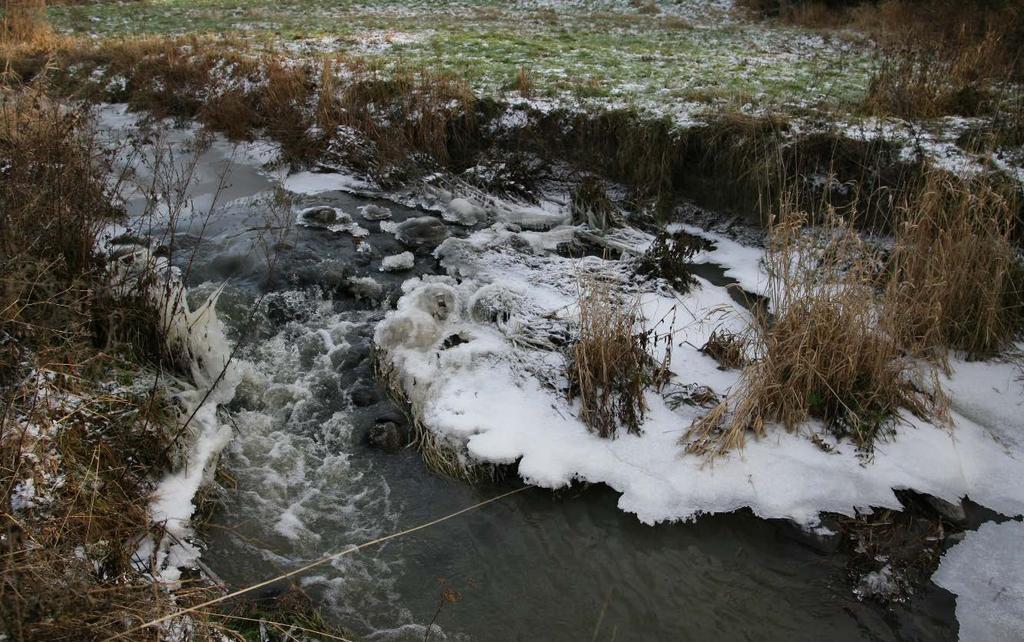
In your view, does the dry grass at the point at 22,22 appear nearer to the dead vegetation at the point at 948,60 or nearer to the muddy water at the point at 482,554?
A: the muddy water at the point at 482,554

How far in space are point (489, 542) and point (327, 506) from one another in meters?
0.97

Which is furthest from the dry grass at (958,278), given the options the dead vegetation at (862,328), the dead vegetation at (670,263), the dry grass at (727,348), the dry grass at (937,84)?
the dry grass at (937,84)

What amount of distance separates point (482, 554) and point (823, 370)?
238 centimetres

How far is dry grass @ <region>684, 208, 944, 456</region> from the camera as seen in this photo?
401cm

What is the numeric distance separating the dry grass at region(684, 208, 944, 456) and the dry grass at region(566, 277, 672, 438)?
431 millimetres

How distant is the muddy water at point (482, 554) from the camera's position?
3.20 m

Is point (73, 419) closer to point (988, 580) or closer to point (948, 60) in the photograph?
point (988, 580)

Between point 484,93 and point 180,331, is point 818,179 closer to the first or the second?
point 484,93

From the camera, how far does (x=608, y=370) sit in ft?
14.1

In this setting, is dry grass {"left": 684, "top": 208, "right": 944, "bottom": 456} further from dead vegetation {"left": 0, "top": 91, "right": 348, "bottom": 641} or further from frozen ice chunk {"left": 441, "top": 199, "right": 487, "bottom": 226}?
frozen ice chunk {"left": 441, "top": 199, "right": 487, "bottom": 226}

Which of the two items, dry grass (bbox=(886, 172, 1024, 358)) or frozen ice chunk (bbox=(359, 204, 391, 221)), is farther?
frozen ice chunk (bbox=(359, 204, 391, 221))

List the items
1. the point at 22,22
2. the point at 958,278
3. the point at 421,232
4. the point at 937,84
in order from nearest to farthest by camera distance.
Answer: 1. the point at 958,278
2. the point at 421,232
3. the point at 937,84
4. the point at 22,22

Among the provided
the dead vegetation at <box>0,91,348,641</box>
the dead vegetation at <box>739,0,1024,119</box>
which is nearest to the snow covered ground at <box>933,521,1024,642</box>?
the dead vegetation at <box>0,91,348,641</box>

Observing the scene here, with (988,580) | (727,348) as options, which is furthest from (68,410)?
(988,580)
